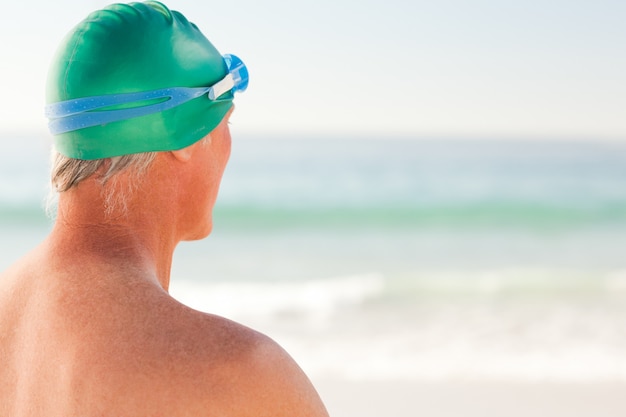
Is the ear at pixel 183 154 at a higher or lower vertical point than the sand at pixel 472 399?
higher

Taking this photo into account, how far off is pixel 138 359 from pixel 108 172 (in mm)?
347

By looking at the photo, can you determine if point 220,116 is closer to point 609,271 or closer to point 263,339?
point 263,339

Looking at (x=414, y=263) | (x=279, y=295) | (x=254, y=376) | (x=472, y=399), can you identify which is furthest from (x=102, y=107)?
(x=414, y=263)

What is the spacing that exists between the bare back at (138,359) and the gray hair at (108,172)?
0.12m

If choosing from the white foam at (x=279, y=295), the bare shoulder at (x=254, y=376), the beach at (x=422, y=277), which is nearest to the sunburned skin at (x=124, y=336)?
the bare shoulder at (x=254, y=376)

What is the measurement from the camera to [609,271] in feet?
36.8

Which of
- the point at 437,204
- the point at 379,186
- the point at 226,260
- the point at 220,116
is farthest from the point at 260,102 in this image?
the point at 220,116

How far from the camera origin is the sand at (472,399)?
5.62 meters

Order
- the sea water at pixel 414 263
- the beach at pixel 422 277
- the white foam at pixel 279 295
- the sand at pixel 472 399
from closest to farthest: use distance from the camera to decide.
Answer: the sand at pixel 472 399 < the beach at pixel 422 277 < the sea water at pixel 414 263 < the white foam at pixel 279 295

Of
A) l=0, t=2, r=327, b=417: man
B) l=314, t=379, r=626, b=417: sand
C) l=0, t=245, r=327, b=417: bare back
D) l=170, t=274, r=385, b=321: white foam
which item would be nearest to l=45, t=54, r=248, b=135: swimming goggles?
l=0, t=2, r=327, b=417: man

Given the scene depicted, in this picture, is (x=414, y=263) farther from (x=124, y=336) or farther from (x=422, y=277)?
(x=124, y=336)

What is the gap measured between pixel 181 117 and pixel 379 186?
2026 cm

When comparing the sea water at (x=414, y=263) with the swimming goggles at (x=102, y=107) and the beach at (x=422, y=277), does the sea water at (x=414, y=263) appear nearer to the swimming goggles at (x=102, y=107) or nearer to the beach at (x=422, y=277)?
the beach at (x=422, y=277)

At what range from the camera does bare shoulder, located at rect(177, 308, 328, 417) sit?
1091 millimetres
